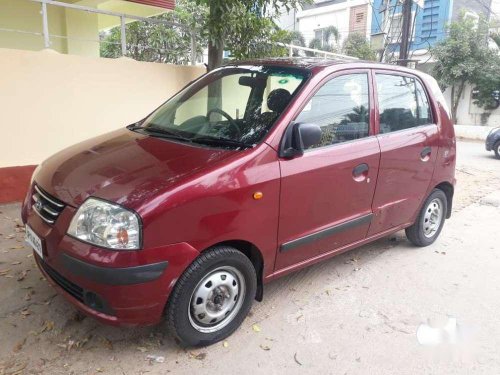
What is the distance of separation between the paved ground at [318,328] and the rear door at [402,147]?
58 centimetres

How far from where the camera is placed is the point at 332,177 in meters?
3.28

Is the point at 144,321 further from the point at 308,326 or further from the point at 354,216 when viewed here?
the point at 354,216

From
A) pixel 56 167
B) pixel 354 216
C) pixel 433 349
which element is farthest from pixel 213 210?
pixel 433 349

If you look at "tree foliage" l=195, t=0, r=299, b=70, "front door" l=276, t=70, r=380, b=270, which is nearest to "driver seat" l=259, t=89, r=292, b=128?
"front door" l=276, t=70, r=380, b=270

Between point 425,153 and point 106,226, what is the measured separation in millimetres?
3064

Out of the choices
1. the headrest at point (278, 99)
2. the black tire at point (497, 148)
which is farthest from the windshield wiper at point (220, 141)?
the black tire at point (497, 148)

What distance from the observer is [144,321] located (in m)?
2.55

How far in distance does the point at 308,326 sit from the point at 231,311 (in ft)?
1.98

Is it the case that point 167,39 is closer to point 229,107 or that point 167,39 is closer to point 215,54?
point 215,54

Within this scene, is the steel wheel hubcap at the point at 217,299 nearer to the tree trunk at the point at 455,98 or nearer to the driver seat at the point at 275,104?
the driver seat at the point at 275,104

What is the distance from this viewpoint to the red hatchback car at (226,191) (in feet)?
8.00

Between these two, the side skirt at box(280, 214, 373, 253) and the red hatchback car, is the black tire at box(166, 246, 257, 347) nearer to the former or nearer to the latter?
the red hatchback car

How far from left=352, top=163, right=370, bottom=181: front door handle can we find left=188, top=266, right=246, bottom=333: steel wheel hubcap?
1240 mm

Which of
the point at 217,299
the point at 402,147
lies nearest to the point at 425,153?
the point at 402,147
